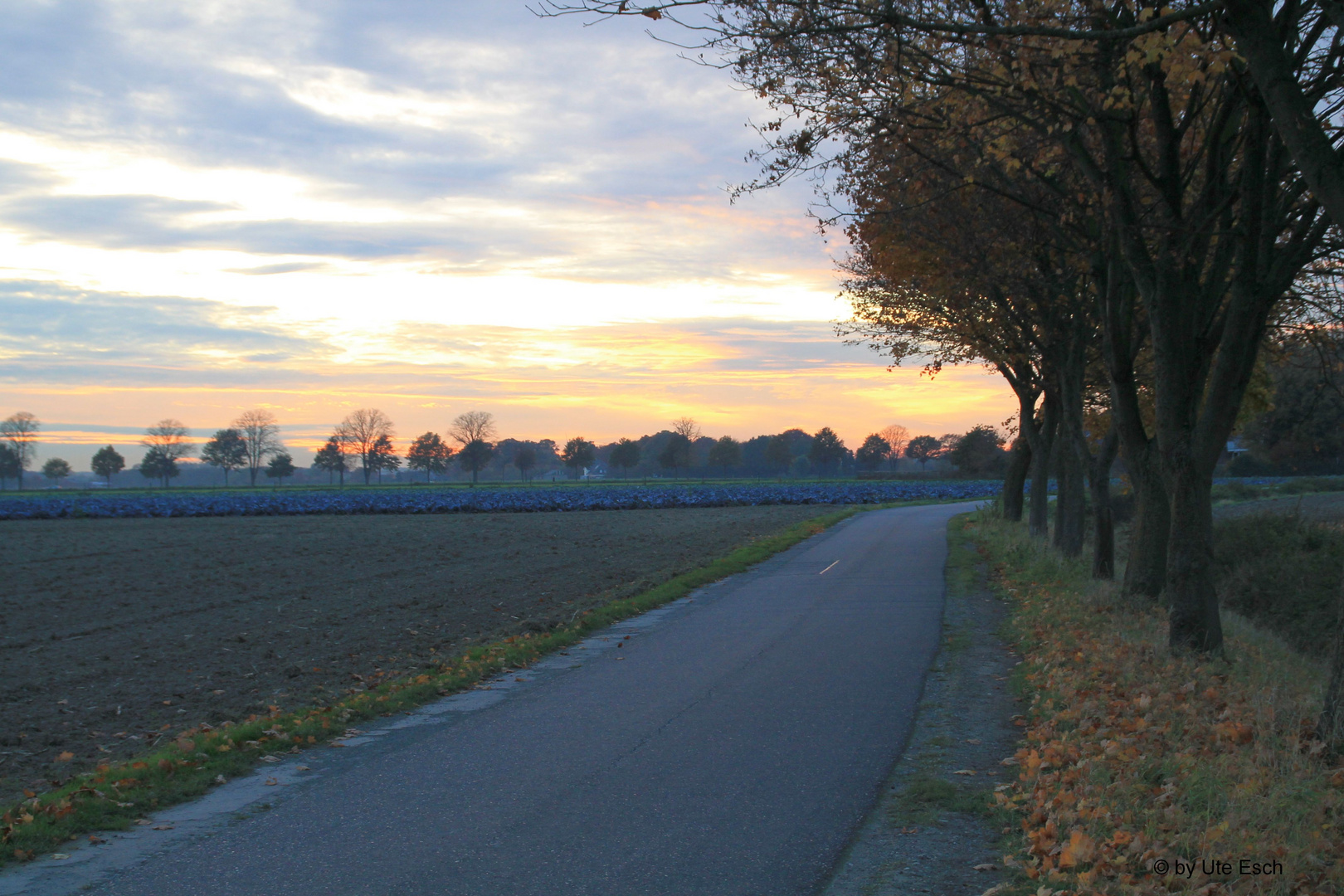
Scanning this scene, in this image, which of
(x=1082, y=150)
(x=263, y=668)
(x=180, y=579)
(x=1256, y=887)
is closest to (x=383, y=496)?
(x=180, y=579)

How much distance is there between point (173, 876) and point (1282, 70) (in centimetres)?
872

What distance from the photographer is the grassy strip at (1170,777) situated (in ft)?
15.9

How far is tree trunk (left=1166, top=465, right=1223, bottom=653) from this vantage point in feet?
33.7

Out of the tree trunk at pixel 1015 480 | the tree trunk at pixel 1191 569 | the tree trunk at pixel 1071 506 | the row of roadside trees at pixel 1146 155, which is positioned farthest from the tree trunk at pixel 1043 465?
the tree trunk at pixel 1191 569

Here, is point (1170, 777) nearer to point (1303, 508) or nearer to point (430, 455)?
point (1303, 508)

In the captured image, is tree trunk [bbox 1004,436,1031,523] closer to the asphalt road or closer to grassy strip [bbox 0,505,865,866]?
the asphalt road

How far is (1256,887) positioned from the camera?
4.57 m

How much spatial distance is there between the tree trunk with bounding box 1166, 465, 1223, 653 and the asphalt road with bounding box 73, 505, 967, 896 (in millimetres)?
2692

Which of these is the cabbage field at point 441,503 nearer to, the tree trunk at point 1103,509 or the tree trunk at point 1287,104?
the tree trunk at point 1103,509

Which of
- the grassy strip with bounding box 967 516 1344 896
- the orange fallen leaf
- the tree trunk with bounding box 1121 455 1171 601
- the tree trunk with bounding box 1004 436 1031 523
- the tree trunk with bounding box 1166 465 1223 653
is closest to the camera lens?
the grassy strip with bounding box 967 516 1344 896

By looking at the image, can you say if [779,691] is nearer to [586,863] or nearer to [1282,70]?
[586,863]

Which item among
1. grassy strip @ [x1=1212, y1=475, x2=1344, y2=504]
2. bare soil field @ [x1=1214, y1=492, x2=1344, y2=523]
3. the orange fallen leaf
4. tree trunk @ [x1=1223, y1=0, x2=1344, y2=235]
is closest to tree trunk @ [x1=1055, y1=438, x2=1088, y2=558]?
bare soil field @ [x1=1214, y1=492, x2=1344, y2=523]

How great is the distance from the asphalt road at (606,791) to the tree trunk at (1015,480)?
26.5 metres

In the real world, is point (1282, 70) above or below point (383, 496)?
above
